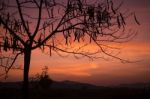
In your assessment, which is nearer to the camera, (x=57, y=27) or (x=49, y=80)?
(x=57, y=27)

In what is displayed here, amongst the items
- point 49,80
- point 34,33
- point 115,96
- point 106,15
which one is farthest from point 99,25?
point 49,80

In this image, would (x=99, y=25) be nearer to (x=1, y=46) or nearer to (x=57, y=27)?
(x=57, y=27)

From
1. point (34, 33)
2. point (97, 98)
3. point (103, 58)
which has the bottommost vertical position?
point (97, 98)

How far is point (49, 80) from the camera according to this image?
39.0 m

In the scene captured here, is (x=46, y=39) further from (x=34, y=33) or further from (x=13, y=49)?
(x=13, y=49)

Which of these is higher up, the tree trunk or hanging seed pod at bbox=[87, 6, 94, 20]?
hanging seed pod at bbox=[87, 6, 94, 20]

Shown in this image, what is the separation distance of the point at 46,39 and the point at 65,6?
36.0 inches

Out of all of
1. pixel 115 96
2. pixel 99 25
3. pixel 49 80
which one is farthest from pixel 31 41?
pixel 49 80

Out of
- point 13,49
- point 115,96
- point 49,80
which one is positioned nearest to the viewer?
point 13,49

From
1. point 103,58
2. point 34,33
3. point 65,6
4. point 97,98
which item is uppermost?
point 65,6

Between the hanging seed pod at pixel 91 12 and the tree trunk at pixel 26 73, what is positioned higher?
the hanging seed pod at pixel 91 12

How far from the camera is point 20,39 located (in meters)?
7.55

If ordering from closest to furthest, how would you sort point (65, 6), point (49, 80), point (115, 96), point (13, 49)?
1. point (13, 49)
2. point (65, 6)
3. point (115, 96)
4. point (49, 80)

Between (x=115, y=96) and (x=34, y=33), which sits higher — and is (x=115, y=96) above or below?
below
